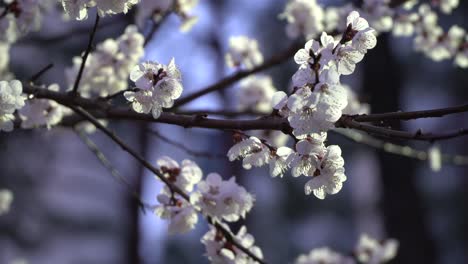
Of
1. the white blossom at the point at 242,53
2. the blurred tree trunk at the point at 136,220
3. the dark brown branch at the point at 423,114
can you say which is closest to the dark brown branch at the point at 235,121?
the dark brown branch at the point at 423,114

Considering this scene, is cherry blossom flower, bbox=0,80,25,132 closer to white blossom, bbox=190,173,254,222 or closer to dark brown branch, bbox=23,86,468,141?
dark brown branch, bbox=23,86,468,141

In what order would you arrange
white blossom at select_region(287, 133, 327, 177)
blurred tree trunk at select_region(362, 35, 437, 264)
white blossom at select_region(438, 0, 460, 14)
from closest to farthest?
1. white blossom at select_region(287, 133, 327, 177)
2. white blossom at select_region(438, 0, 460, 14)
3. blurred tree trunk at select_region(362, 35, 437, 264)

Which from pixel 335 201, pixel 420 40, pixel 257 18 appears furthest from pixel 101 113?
pixel 335 201

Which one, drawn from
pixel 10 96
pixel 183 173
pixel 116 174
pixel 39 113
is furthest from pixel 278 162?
pixel 39 113

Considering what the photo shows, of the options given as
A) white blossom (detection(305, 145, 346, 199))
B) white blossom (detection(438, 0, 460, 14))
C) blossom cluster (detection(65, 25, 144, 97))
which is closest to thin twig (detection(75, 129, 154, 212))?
blossom cluster (detection(65, 25, 144, 97))

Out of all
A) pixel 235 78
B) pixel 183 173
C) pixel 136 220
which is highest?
pixel 136 220

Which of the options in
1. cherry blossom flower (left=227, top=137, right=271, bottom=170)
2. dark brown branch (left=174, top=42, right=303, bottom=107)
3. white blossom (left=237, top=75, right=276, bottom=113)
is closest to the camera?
cherry blossom flower (left=227, top=137, right=271, bottom=170)

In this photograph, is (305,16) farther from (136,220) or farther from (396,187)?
(136,220)
